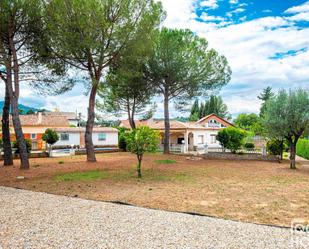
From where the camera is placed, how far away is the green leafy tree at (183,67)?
812 inches

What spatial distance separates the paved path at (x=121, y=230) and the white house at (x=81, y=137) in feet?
86.1

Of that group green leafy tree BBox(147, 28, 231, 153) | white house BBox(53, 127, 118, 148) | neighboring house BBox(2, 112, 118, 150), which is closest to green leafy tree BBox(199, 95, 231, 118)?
white house BBox(53, 127, 118, 148)

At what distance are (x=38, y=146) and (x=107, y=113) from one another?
986 centimetres

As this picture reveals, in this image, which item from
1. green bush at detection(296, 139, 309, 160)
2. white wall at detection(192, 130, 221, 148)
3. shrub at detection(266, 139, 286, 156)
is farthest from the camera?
white wall at detection(192, 130, 221, 148)

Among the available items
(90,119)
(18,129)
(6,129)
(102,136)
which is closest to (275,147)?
(90,119)

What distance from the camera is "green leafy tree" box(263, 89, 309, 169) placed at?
13.9 metres

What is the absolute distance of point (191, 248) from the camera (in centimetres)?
376

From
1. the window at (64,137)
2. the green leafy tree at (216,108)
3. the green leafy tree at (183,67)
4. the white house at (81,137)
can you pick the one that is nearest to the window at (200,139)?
the green leafy tree at (183,67)

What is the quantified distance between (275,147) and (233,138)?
10.9 feet

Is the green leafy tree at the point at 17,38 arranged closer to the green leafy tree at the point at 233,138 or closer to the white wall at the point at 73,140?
the green leafy tree at the point at 233,138

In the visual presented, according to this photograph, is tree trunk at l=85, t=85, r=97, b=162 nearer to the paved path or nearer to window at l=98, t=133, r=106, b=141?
the paved path

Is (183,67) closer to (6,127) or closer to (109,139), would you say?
(6,127)

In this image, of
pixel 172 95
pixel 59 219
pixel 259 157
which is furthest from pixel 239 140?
pixel 59 219

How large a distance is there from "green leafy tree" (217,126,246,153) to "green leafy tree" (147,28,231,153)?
4.18m
